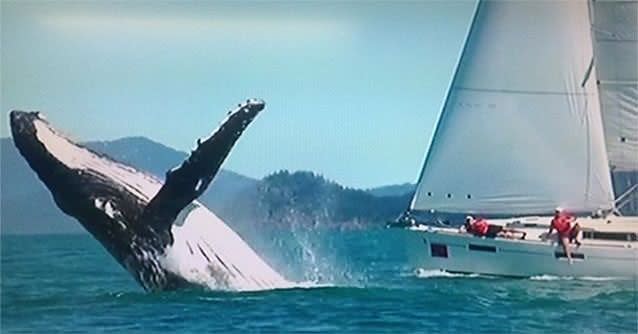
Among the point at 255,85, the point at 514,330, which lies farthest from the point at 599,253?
the point at 255,85

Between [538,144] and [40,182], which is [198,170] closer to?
[40,182]

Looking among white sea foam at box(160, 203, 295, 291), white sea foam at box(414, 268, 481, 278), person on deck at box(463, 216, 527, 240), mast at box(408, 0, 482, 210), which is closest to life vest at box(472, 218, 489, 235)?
person on deck at box(463, 216, 527, 240)

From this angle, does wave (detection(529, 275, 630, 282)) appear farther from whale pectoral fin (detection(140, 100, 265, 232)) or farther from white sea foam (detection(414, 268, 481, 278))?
whale pectoral fin (detection(140, 100, 265, 232))

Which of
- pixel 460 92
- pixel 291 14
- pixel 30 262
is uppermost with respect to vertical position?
pixel 291 14

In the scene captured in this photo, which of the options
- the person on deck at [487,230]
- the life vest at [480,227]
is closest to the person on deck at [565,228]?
the person on deck at [487,230]

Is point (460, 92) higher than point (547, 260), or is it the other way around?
point (460, 92)

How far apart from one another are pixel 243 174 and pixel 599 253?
4.72 ft

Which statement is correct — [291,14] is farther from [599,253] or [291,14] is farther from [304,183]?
[599,253]

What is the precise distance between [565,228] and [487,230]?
31cm

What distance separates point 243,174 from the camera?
4773 mm

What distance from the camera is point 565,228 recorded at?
5.07 meters

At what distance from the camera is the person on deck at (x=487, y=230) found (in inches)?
201

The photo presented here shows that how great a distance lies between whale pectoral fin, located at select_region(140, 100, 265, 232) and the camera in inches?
185

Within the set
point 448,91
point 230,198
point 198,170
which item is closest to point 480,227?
point 448,91
